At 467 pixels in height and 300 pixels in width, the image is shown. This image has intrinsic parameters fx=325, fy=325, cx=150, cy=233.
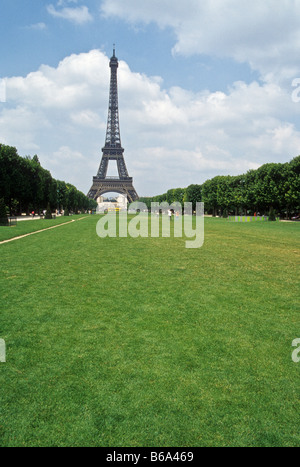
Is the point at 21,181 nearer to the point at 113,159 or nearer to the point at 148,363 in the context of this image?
the point at 148,363

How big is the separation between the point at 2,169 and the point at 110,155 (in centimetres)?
8474

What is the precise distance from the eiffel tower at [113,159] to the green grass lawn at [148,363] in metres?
117

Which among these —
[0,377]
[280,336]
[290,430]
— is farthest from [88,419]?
[280,336]

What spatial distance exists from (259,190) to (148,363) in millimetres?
60349

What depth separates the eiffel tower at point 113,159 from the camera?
407 ft

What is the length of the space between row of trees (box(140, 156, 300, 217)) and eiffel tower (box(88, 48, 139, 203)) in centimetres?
3842

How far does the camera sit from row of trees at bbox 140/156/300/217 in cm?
5414

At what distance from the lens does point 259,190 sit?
6034 centimetres
